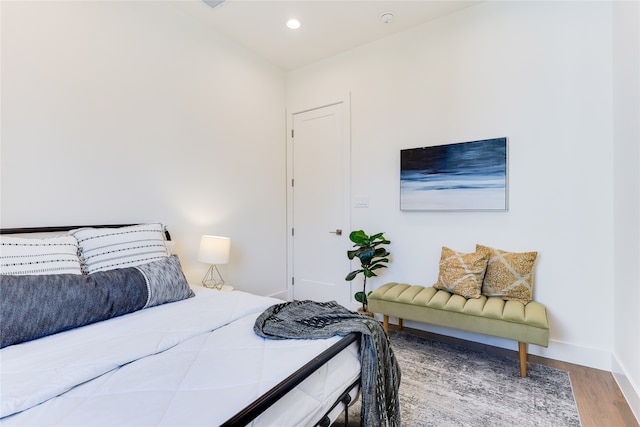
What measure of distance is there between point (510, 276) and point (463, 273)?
0.34 meters

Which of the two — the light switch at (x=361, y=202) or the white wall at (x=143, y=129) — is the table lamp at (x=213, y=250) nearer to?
the white wall at (x=143, y=129)

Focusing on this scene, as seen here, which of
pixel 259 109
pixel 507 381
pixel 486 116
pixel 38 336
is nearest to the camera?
pixel 38 336

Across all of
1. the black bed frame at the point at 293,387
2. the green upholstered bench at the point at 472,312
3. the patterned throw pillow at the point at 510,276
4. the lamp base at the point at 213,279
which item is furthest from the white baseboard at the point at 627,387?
the lamp base at the point at 213,279

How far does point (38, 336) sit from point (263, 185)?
2562mm

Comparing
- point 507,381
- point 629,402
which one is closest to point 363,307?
point 507,381

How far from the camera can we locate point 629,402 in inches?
74.2

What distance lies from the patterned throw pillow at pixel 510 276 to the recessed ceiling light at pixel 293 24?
2704 mm

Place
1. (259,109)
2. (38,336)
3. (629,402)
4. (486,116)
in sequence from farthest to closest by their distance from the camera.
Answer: (259,109), (486,116), (629,402), (38,336)

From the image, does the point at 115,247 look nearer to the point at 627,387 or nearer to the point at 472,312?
the point at 472,312

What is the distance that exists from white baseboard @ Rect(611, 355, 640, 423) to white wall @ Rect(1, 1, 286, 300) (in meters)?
3.08

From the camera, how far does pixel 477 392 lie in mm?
2023

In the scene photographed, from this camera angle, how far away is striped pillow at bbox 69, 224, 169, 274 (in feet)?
6.41

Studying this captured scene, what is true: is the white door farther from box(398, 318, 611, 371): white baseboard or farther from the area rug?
box(398, 318, 611, 371): white baseboard

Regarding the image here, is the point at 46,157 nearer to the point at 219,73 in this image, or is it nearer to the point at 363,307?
the point at 219,73
